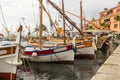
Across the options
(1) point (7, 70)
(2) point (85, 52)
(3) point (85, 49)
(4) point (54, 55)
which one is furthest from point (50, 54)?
(1) point (7, 70)

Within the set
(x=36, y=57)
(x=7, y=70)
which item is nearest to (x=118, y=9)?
(x=36, y=57)

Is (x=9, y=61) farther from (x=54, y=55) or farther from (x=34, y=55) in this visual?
(x=54, y=55)

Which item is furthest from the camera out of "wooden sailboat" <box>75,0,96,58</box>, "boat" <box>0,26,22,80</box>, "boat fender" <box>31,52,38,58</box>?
"wooden sailboat" <box>75,0,96,58</box>

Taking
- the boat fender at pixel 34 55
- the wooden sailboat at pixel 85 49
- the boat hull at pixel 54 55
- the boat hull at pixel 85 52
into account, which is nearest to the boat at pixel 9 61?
the boat fender at pixel 34 55

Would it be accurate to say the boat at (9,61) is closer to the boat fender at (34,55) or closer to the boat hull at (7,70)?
the boat hull at (7,70)

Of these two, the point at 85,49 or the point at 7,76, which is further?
the point at 85,49

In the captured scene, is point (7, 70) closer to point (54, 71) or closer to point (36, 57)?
point (54, 71)

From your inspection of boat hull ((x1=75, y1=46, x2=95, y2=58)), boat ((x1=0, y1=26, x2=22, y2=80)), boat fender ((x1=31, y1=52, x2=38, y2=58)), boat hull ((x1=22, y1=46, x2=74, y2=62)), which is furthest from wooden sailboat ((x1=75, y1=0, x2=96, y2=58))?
boat ((x1=0, y1=26, x2=22, y2=80))

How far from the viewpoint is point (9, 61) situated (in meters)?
13.2

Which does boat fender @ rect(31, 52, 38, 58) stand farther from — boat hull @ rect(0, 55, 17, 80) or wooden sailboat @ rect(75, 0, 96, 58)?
boat hull @ rect(0, 55, 17, 80)

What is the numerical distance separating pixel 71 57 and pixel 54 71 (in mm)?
4249

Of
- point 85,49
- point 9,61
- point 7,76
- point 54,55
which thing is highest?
point 9,61

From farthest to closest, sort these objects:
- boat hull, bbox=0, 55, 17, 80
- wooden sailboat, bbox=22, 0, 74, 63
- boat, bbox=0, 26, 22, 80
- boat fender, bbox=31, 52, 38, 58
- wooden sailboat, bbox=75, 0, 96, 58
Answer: wooden sailboat, bbox=75, 0, 96, 58 < wooden sailboat, bbox=22, 0, 74, 63 < boat fender, bbox=31, 52, 38, 58 < boat hull, bbox=0, 55, 17, 80 < boat, bbox=0, 26, 22, 80

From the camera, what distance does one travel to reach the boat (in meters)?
13.1
